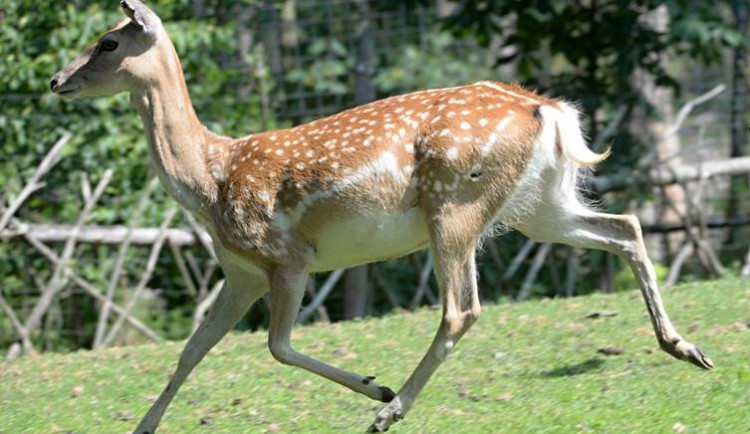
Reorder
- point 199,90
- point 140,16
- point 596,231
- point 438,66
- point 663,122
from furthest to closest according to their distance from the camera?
point 438,66 → point 663,122 → point 199,90 → point 596,231 → point 140,16

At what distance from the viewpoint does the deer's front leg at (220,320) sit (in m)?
6.46

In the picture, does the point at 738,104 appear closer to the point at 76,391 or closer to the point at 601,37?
the point at 601,37

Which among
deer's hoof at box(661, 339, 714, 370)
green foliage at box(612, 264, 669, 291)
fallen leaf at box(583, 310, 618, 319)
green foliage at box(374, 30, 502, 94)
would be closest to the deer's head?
deer's hoof at box(661, 339, 714, 370)

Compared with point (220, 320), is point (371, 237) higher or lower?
higher

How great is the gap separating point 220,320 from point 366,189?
1.03 m

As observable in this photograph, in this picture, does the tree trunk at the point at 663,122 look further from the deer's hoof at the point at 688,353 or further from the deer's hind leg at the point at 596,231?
the deer's hoof at the point at 688,353

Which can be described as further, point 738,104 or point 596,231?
point 738,104

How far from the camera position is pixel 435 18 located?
1243cm

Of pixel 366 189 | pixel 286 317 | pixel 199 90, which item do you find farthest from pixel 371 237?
pixel 199 90

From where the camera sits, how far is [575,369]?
22.9 ft

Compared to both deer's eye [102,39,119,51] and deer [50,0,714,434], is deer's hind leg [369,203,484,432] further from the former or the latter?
deer's eye [102,39,119,51]

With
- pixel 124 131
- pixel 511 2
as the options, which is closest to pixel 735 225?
pixel 511 2

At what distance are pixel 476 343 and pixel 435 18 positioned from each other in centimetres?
532

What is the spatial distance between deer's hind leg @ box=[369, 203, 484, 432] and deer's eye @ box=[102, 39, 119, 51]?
1941mm
